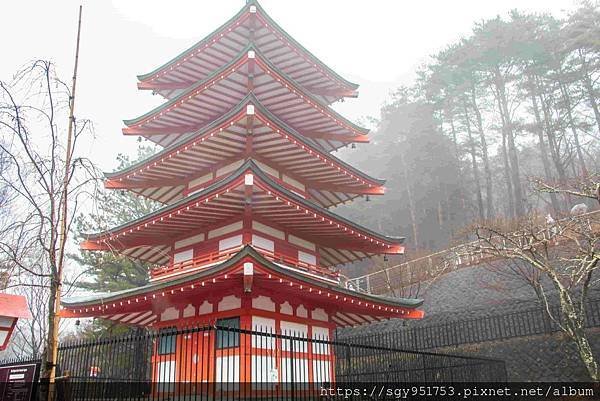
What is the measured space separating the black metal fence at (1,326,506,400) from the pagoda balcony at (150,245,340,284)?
7.02 feet

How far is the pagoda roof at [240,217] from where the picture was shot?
14300 millimetres

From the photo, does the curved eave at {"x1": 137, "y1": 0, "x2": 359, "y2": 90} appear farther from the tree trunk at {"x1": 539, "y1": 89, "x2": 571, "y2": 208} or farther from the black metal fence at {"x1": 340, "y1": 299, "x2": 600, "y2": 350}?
the tree trunk at {"x1": 539, "y1": 89, "x2": 571, "y2": 208}

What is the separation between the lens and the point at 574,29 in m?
35.6

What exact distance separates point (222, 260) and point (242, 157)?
3.77 metres

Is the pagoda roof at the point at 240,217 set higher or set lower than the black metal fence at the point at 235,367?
higher

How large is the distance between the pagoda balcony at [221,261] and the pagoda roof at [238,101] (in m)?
5.47

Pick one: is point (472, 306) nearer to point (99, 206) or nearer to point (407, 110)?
point (99, 206)

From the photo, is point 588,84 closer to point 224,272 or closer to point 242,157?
point 242,157

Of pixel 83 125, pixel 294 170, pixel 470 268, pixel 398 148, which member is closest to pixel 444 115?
pixel 398 148

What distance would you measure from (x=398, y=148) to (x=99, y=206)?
4683 centimetres

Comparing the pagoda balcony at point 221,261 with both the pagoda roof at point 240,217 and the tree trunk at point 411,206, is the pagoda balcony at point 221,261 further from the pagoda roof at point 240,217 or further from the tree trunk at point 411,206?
the tree trunk at point 411,206

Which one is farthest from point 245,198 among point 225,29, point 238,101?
point 225,29

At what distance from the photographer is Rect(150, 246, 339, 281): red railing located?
15.5 meters

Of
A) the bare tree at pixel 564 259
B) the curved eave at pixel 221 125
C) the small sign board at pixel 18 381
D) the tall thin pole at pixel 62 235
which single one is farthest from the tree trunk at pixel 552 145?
the small sign board at pixel 18 381
